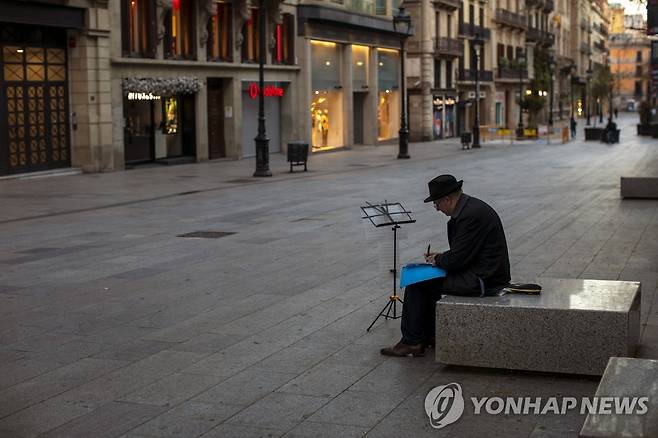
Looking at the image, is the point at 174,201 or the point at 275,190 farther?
the point at 275,190

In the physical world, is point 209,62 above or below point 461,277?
above

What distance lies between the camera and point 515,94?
84.4 metres

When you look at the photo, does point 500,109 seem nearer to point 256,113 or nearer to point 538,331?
point 256,113

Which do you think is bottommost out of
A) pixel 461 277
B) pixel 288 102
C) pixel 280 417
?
pixel 280 417

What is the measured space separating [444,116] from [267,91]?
24.9 meters

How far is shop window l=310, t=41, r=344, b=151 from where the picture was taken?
148 ft

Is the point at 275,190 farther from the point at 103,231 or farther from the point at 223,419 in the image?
the point at 223,419

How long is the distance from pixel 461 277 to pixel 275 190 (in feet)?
55.6

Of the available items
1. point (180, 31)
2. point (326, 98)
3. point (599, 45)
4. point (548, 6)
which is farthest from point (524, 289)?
point (599, 45)

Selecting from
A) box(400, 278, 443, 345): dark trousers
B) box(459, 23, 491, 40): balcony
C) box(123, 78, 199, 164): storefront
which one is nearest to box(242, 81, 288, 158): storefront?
box(123, 78, 199, 164): storefront

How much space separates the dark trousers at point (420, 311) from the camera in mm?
7928

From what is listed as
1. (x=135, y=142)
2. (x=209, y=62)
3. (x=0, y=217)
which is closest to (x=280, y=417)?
(x=0, y=217)

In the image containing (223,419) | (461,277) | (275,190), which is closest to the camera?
(223,419)

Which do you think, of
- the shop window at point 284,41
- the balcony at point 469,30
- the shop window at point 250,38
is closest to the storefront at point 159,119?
the shop window at point 250,38
